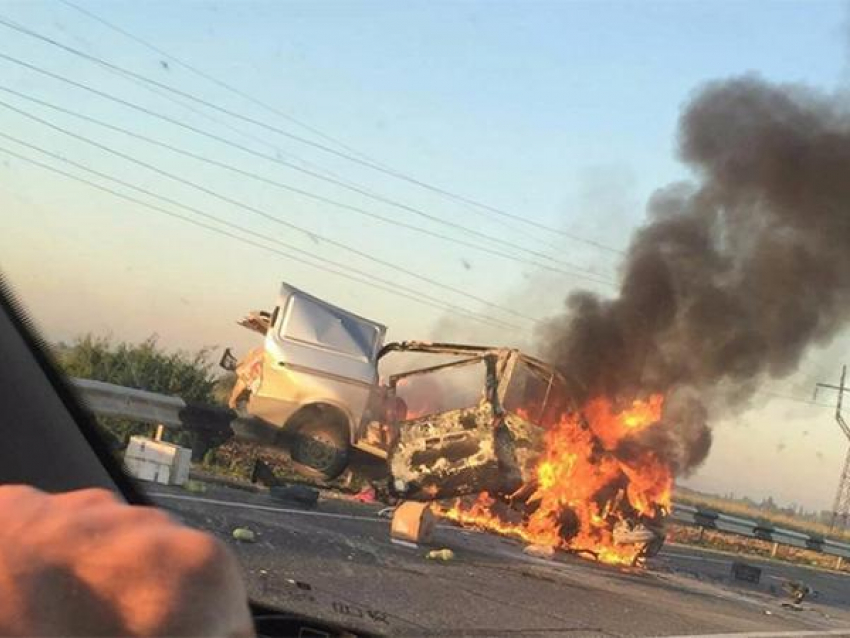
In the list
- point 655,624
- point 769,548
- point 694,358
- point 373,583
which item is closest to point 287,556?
point 373,583

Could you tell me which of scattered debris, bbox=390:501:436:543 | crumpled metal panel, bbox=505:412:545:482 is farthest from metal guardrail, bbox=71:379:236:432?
crumpled metal panel, bbox=505:412:545:482

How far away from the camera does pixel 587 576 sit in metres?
10.1

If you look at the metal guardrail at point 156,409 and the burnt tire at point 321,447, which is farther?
the burnt tire at point 321,447

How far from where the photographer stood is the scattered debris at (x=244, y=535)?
278 inches

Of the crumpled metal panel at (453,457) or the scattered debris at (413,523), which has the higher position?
the crumpled metal panel at (453,457)

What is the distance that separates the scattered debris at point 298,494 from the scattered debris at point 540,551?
2171 millimetres

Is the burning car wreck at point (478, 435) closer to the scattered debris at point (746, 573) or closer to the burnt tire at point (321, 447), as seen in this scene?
the burnt tire at point (321, 447)

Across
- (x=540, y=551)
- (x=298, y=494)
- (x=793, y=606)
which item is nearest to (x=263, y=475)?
(x=298, y=494)

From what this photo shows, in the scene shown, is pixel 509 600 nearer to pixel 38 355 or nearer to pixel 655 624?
pixel 655 624

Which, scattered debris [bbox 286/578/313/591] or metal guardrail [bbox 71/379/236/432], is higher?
metal guardrail [bbox 71/379/236/432]

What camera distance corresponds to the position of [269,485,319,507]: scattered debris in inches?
381

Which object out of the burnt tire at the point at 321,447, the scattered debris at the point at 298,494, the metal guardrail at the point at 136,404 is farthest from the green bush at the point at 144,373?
the scattered debris at the point at 298,494

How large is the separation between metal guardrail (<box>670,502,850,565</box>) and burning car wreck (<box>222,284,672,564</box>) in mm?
1539

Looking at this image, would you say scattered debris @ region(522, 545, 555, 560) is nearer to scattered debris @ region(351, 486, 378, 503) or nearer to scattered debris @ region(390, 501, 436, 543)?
scattered debris @ region(390, 501, 436, 543)
